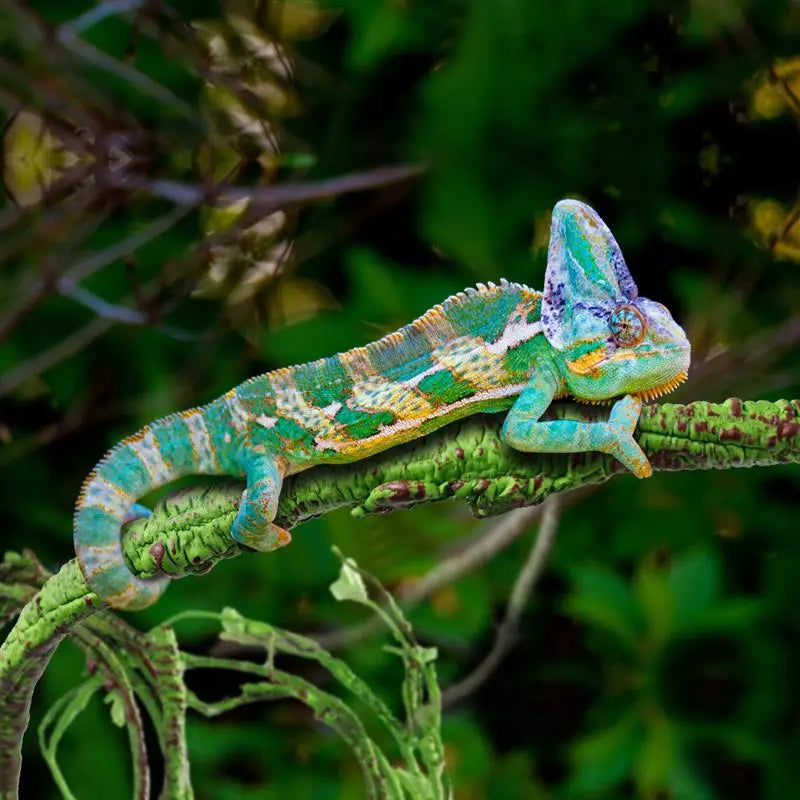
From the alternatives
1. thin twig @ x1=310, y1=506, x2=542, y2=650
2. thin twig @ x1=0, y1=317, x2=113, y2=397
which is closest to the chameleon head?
thin twig @ x1=310, y1=506, x2=542, y2=650

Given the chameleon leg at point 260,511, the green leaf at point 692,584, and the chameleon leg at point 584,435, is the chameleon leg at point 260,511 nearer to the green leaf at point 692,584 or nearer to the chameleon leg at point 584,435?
the chameleon leg at point 584,435

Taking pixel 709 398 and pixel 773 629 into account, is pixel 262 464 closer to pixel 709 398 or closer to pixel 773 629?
pixel 709 398

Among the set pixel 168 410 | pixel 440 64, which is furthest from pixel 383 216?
pixel 168 410

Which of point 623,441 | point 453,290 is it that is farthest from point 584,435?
point 453,290

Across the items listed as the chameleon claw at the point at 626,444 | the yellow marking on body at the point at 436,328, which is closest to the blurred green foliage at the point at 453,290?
the yellow marking on body at the point at 436,328

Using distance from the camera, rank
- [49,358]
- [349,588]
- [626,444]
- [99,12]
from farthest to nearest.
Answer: [49,358]
[99,12]
[349,588]
[626,444]

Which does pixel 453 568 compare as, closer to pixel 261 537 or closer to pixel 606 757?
pixel 606 757
